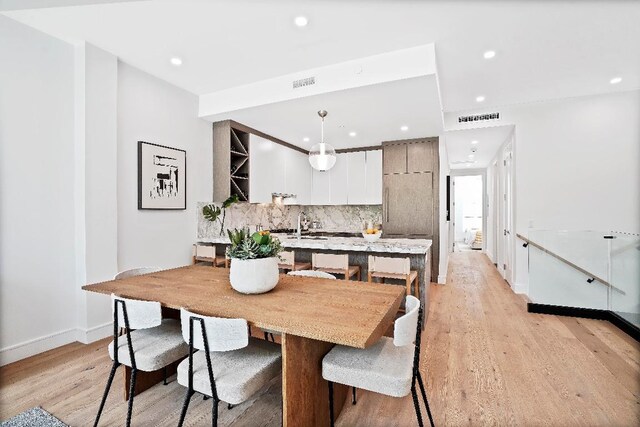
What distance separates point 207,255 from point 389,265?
2.39 meters

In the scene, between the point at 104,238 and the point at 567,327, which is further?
the point at 567,327

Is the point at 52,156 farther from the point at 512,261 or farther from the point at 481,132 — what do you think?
the point at 512,261

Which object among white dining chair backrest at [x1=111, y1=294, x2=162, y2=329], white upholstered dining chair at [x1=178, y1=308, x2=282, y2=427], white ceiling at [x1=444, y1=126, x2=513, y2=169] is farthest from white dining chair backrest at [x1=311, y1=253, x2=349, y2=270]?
white ceiling at [x1=444, y1=126, x2=513, y2=169]

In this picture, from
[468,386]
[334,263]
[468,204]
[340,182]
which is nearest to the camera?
[468,386]

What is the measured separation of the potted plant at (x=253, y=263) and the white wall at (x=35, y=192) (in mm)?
2129

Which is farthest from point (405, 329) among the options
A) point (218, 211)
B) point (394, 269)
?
point (218, 211)

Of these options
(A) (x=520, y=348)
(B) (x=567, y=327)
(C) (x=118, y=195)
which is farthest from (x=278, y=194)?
(B) (x=567, y=327)

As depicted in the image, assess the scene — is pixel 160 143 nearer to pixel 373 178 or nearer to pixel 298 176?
pixel 298 176

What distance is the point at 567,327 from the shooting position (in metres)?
3.36

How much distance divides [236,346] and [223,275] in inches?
42.1

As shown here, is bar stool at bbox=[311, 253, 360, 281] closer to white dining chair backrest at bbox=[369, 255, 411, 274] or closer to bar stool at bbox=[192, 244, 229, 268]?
white dining chair backrest at bbox=[369, 255, 411, 274]

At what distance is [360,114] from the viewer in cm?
396

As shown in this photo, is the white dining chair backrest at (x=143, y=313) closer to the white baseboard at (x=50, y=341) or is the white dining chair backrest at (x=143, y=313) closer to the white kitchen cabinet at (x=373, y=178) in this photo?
the white baseboard at (x=50, y=341)

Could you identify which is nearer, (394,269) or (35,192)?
(35,192)
